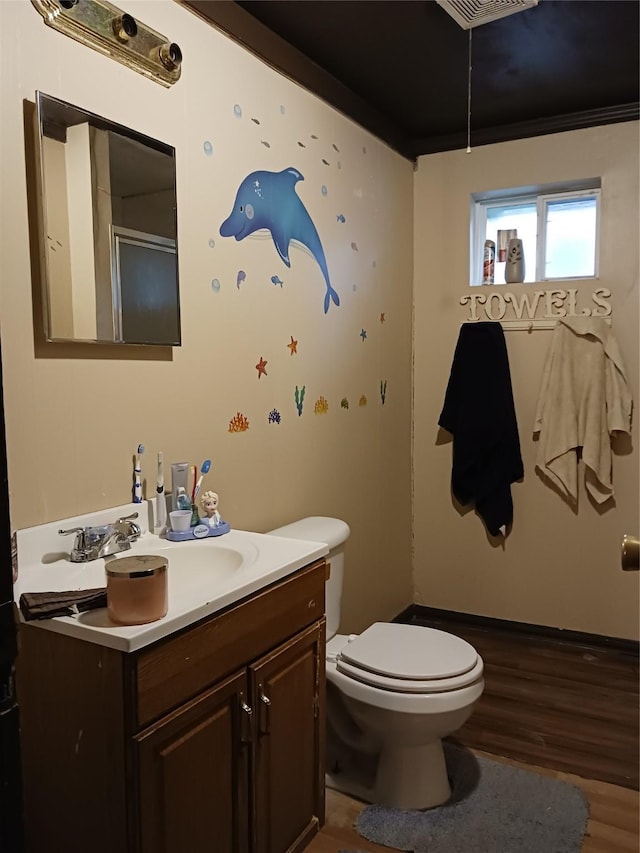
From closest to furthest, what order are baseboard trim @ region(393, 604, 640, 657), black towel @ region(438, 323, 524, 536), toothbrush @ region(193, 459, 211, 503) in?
toothbrush @ region(193, 459, 211, 503) → baseboard trim @ region(393, 604, 640, 657) → black towel @ region(438, 323, 524, 536)

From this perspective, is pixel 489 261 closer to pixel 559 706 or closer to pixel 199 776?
pixel 559 706

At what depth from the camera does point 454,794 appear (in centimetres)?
211

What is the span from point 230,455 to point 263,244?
2.38 feet

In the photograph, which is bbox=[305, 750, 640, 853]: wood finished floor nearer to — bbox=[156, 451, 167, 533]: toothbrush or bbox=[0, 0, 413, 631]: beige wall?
bbox=[0, 0, 413, 631]: beige wall

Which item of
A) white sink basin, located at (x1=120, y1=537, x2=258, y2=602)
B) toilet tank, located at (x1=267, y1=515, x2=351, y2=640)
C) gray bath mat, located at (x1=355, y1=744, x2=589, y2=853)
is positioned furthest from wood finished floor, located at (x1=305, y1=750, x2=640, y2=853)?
white sink basin, located at (x1=120, y1=537, x2=258, y2=602)

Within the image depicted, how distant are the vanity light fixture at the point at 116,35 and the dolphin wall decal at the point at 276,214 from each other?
1.36 ft

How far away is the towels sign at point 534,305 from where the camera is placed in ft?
10.2

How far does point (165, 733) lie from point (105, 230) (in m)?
1.18

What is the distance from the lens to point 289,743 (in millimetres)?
1682

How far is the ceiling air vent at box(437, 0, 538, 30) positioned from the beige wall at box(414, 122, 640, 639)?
1124 millimetres

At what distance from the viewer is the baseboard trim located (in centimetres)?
318

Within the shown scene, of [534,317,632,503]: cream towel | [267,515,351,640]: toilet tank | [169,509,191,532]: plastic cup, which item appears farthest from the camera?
[534,317,632,503]: cream towel

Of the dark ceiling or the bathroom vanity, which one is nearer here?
the bathroom vanity

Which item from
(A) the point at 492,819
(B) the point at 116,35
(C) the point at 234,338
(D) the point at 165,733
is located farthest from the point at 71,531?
(A) the point at 492,819
